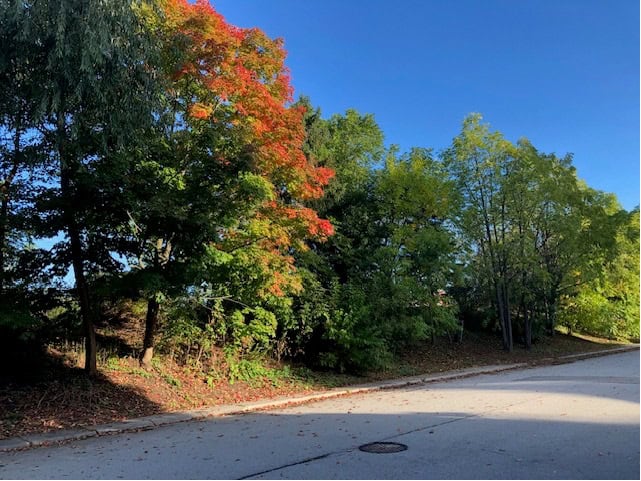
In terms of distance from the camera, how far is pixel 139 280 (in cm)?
934

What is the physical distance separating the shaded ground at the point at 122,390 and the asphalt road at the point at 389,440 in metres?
1.33

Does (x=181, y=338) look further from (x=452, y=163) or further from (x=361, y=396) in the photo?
(x=452, y=163)

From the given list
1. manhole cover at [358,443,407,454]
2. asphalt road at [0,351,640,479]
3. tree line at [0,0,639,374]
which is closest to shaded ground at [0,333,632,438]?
tree line at [0,0,639,374]

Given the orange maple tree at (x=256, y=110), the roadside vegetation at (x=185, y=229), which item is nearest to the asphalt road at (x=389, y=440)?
the roadside vegetation at (x=185, y=229)

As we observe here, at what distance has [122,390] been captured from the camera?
33.2ft

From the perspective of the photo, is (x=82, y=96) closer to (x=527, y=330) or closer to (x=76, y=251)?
(x=76, y=251)

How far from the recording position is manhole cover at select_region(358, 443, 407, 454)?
5.98 m

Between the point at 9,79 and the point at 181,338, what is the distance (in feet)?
24.0

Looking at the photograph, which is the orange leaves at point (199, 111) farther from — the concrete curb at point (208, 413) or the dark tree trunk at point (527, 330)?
the dark tree trunk at point (527, 330)

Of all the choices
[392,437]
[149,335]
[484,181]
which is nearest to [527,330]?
[484,181]

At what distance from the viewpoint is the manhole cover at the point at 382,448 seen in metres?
5.98

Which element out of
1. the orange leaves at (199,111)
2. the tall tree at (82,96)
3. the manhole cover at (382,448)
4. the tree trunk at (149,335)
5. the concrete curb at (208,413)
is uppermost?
the orange leaves at (199,111)

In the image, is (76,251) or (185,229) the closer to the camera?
(185,229)

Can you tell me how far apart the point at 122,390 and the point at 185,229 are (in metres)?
3.55
